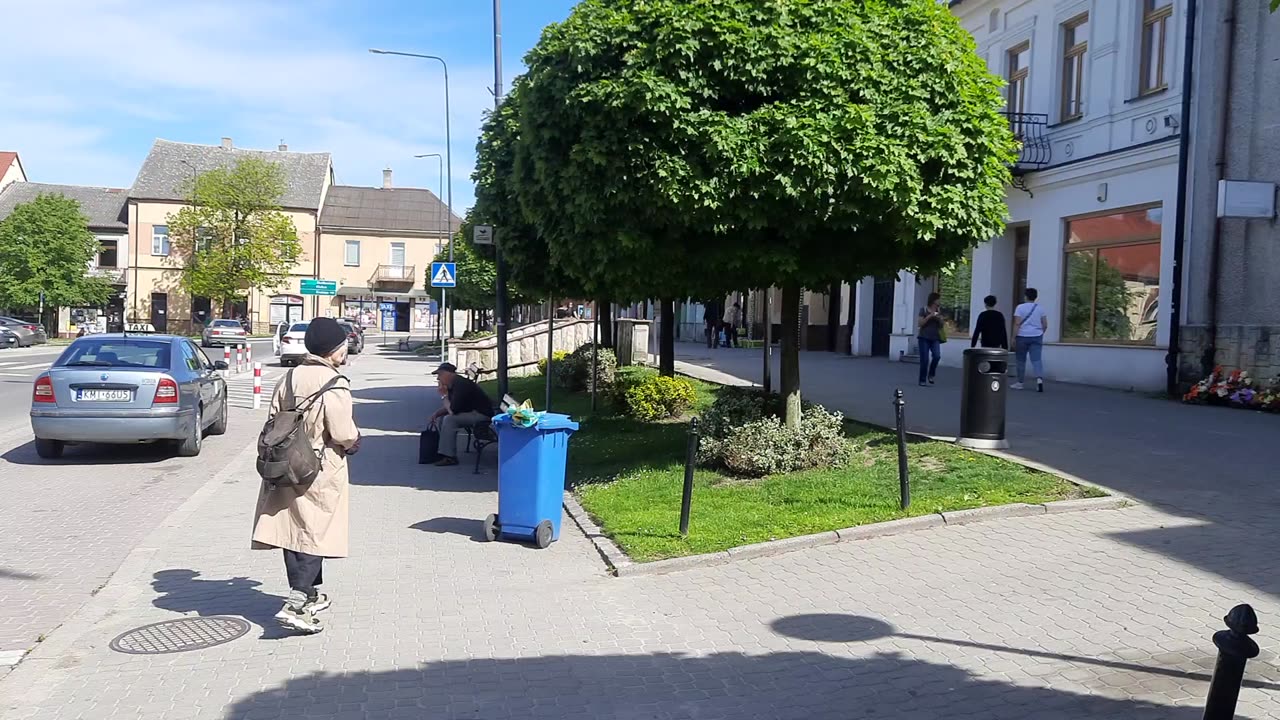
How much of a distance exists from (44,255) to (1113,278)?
58112 mm

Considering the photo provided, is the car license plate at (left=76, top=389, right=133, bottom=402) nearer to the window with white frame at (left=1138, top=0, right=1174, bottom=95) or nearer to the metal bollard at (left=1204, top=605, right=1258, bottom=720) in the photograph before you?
the metal bollard at (left=1204, top=605, right=1258, bottom=720)

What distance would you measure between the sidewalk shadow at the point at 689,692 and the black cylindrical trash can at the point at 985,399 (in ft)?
17.2

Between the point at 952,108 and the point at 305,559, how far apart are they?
636cm

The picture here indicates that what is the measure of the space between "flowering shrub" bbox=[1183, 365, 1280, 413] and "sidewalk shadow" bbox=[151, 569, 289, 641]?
11888mm

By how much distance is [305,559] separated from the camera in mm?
5852

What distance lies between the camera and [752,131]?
8.38 metres

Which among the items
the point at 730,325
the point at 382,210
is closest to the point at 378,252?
the point at 382,210

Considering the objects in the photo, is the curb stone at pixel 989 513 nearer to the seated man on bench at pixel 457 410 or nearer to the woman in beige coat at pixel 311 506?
the woman in beige coat at pixel 311 506

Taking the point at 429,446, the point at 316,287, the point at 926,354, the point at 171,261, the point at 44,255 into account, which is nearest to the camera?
the point at 429,446

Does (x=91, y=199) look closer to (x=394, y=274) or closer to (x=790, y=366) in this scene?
(x=394, y=274)

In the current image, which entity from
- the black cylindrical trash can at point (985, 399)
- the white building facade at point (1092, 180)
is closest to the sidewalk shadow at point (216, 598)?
the black cylindrical trash can at point (985, 399)

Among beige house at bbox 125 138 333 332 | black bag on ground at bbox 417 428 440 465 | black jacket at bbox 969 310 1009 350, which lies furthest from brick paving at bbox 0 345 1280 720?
beige house at bbox 125 138 333 332

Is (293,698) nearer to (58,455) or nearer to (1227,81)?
(58,455)

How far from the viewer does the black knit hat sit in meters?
5.98
